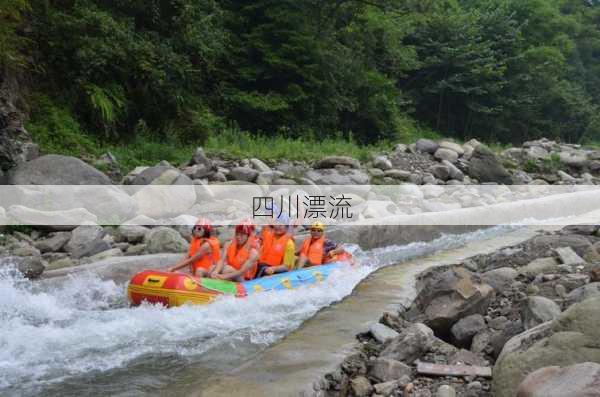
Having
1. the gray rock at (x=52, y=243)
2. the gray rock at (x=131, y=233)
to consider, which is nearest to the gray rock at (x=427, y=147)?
the gray rock at (x=131, y=233)

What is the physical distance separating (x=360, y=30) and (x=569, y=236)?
47.4 feet

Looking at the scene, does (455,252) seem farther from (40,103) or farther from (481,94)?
(481,94)

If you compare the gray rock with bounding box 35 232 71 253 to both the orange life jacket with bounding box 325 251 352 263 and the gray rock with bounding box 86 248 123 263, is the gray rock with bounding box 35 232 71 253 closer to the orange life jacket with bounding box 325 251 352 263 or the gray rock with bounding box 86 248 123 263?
the gray rock with bounding box 86 248 123 263

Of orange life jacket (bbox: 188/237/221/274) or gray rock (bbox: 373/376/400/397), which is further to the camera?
orange life jacket (bbox: 188/237/221/274)

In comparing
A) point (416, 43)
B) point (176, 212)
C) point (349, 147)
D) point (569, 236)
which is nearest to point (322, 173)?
point (349, 147)

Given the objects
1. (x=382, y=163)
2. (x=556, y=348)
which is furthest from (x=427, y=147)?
(x=556, y=348)

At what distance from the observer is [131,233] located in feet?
31.8

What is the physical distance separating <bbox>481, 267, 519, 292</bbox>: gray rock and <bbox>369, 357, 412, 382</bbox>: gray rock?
95.0 inches

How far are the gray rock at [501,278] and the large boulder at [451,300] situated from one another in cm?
73

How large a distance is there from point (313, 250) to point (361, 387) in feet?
15.6

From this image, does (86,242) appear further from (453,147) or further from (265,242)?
(453,147)

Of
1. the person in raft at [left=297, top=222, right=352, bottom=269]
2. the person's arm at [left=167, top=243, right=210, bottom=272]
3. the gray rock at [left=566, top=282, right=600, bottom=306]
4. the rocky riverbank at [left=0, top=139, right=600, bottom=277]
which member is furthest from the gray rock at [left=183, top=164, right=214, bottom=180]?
the gray rock at [left=566, top=282, right=600, bottom=306]

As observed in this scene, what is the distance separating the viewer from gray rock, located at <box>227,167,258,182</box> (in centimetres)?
1306

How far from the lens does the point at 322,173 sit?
14.8 metres
